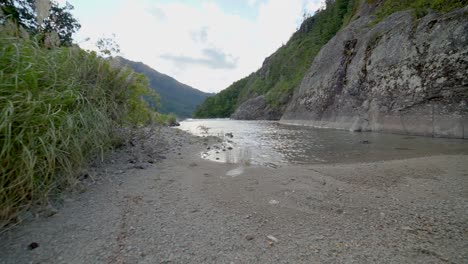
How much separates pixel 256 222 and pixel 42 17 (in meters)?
4.70

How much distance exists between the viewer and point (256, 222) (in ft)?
6.87

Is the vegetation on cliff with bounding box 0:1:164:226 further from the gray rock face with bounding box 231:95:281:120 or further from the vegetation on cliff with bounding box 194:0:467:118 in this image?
the gray rock face with bounding box 231:95:281:120

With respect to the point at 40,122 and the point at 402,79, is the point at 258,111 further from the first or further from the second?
the point at 40,122

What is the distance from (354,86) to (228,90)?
80.1m

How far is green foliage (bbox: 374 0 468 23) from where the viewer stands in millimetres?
10046

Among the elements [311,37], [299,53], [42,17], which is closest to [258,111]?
[299,53]

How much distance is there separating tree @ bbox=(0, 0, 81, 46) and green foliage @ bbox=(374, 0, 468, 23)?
15761mm

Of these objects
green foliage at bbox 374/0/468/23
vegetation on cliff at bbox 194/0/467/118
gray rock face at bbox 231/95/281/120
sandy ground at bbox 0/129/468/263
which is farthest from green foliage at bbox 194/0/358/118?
sandy ground at bbox 0/129/468/263

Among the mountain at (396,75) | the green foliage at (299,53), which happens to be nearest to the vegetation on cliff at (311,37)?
the green foliage at (299,53)

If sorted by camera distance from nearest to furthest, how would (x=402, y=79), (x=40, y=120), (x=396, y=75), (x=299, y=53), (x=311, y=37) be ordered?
(x=40, y=120), (x=402, y=79), (x=396, y=75), (x=299, y=53), (x=311, y=37)

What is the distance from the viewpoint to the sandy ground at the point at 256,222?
1565mm

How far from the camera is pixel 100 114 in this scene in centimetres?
322

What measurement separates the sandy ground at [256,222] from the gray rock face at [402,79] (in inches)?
304

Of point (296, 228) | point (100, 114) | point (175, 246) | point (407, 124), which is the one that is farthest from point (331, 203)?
point (407, 124)
